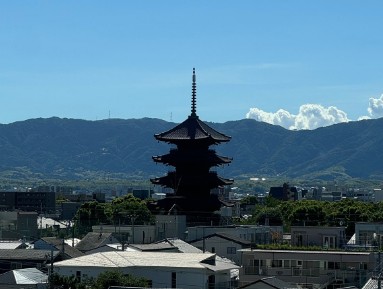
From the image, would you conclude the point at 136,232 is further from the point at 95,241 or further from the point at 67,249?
the point at 67,249

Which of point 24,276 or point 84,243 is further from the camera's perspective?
point 84,243

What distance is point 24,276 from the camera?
42.6 m

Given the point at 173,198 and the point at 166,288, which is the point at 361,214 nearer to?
the point at 173,198

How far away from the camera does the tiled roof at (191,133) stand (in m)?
77.4

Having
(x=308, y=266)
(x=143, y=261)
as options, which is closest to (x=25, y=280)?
(x=143, y=261)

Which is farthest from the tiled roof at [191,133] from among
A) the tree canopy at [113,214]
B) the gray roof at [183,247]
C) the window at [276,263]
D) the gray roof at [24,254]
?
the window at [276,263]

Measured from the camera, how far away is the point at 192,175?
76875mm

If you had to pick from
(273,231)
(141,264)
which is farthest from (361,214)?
(141,264)

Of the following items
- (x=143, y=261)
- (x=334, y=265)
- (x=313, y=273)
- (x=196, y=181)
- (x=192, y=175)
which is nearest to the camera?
(x=143, y=261)

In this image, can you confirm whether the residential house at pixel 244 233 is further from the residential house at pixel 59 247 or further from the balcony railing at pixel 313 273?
the balcony railing at pixel 313 273

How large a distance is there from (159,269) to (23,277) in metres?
5.61

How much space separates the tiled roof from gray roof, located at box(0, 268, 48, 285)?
34.1 metres

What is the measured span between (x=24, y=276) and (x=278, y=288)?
1119 cm

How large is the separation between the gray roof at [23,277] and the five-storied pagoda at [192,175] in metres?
32.5
